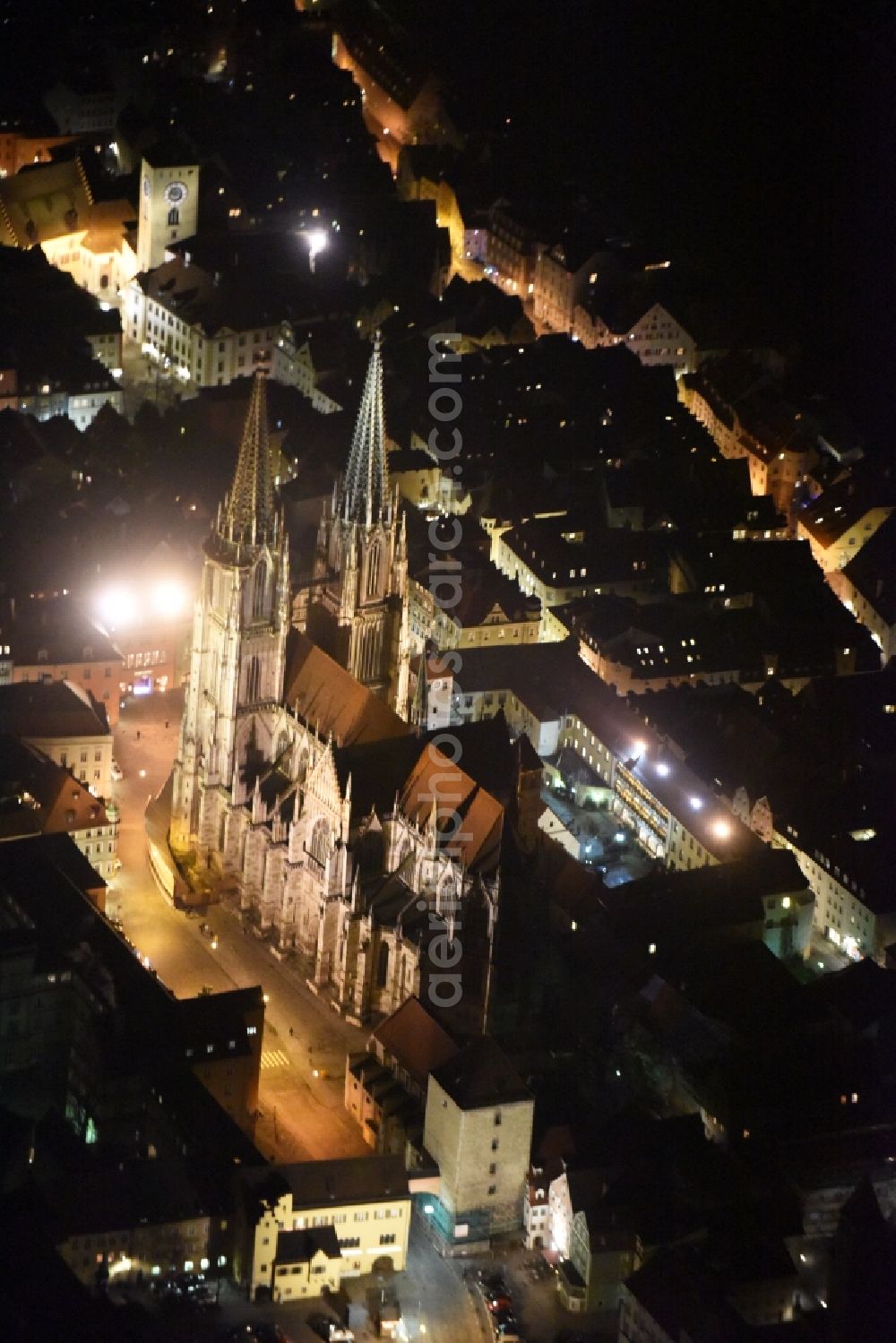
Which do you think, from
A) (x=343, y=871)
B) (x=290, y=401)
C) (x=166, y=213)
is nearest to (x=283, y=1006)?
(x=343, y=871)

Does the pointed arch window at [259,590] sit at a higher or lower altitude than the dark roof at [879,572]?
lower

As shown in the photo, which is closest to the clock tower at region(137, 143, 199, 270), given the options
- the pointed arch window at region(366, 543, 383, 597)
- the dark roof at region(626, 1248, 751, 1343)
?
the pointed arch window at region(366, 543, 383, 597)

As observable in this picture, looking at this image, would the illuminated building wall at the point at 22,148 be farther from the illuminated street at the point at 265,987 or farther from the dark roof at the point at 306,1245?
the dark roof at the point at 306,1245

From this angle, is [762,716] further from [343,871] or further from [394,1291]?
[394,1291]

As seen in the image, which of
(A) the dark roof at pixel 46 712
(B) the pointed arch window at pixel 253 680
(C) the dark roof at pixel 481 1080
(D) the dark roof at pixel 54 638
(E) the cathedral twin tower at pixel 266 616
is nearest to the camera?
(C) the dark roof at pixel 481 1080

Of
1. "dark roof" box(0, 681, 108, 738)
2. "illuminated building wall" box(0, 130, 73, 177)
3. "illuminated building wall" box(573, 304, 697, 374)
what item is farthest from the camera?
"illuminated building wall" box(0, 130, 73, 177)

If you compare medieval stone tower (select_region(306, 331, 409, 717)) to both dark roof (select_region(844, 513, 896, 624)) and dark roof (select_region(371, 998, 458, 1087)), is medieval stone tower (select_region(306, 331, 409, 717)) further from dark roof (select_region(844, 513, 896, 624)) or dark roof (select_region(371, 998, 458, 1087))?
dark roof (select_region(844, 513, 896, 624))

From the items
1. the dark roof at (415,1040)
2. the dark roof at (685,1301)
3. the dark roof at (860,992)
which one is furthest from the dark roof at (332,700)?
the dark roof at (685,1301)
